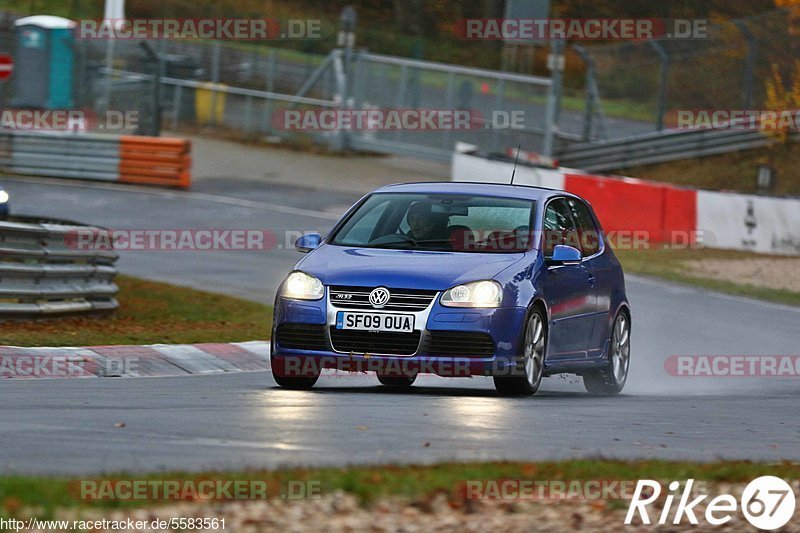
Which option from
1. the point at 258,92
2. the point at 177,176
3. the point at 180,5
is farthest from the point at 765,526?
the point at 180,5

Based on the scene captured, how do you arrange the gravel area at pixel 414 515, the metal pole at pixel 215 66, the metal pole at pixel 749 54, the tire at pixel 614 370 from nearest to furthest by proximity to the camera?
the gravel area at pixel 414 515 → the tire at pixel 614 370 → the metal pole at pixel 749 54 → the metal pole at pixel 215 66

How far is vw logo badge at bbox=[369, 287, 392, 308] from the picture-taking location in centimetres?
1030

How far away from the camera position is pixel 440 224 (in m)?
11.3

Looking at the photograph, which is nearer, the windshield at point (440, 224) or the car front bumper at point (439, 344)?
the car front bumper at point (439, 344)

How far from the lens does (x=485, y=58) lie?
2173 inches

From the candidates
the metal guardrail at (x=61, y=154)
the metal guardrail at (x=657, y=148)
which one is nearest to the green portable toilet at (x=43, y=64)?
the metal guardrail at (x=61, y=154)

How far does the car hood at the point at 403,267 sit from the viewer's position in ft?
34.0

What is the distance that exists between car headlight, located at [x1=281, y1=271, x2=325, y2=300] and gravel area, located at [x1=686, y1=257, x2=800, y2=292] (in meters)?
13.0

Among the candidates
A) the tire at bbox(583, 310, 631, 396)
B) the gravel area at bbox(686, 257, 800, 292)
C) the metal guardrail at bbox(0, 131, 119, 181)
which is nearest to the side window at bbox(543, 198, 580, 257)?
the tire at bbox(583, 310, 631, 396)

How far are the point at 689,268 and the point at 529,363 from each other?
45.7 feet

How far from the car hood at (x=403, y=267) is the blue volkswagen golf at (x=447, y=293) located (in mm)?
10

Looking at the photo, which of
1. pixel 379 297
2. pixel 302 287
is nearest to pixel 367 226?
pixel 302 287

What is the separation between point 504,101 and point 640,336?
60.8ft

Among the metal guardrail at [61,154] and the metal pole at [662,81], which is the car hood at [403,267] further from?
the metal pole at [662,81]
